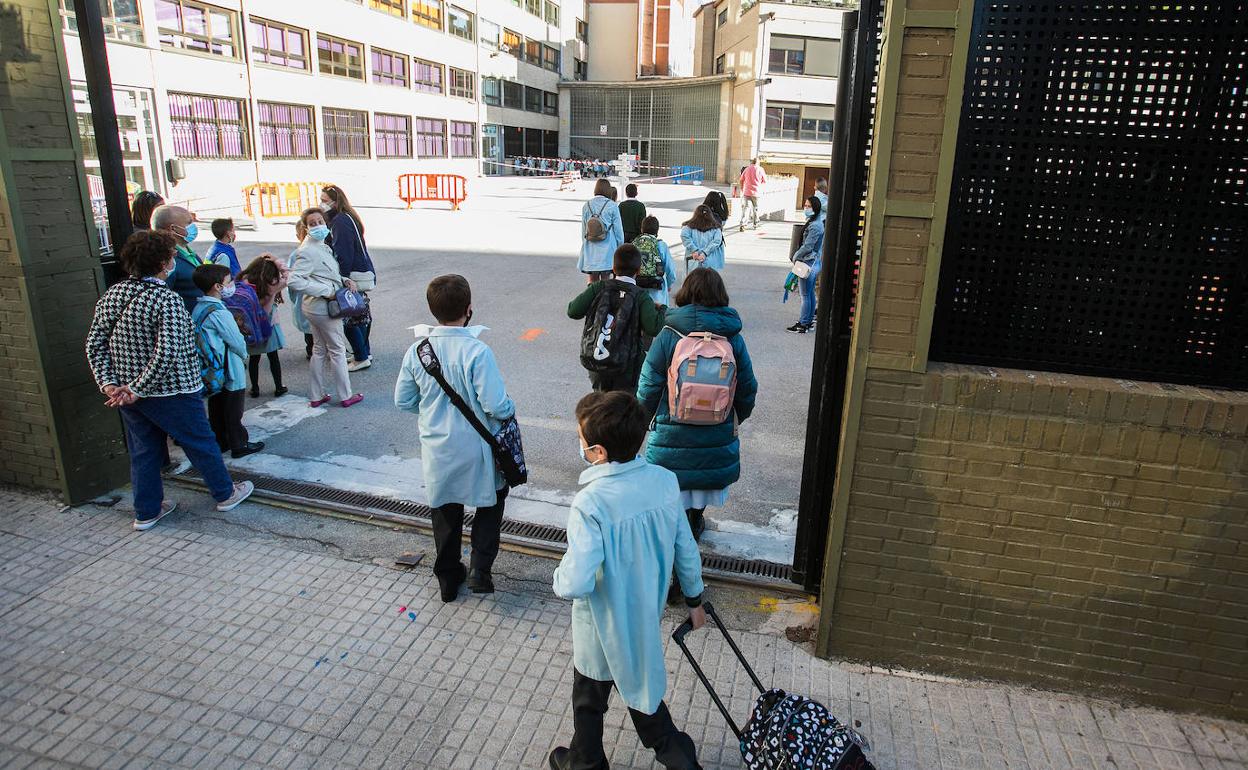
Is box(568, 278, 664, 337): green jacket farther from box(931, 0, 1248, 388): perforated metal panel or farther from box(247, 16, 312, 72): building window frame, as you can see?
box(247, 16, 312, 72): building window frame

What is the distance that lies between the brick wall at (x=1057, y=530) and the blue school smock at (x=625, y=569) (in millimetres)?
1193

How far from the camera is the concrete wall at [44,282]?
4.77 meters

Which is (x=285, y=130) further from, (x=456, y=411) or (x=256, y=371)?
(x=456, y=411)

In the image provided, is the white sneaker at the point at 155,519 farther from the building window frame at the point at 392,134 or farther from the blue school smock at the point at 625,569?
the building window frame at the point at 392,134

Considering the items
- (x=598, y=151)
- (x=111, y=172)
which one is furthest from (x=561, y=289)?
(x=598, y=151)

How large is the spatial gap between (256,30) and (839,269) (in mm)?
30349

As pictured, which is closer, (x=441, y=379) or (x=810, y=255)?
(x=441, y=379)

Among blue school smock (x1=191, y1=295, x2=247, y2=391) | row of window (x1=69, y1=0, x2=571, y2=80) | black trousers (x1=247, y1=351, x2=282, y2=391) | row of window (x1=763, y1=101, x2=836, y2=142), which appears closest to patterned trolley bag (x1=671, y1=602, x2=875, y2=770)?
blue school smock (x1=191, y1=295, x2=247, y2=391)

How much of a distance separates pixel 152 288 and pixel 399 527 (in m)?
2.08

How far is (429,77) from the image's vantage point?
40.5 m

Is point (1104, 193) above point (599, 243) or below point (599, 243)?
above

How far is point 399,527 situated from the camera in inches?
199

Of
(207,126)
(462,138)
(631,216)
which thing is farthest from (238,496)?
(462,138)

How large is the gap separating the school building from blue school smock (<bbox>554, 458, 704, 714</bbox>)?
11780mm
